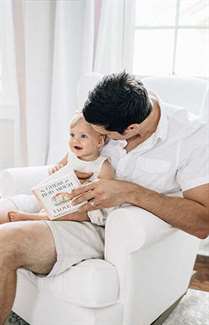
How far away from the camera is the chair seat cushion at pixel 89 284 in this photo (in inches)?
52.4

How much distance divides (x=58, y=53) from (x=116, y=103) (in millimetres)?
1435

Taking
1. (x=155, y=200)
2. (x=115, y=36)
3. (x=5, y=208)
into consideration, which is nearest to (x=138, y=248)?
(x=155, y=200)

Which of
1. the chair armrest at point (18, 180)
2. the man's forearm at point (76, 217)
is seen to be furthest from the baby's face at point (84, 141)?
the chair armrest at point (18, 180)

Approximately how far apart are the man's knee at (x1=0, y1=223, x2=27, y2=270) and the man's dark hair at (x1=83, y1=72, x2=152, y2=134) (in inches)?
17.2

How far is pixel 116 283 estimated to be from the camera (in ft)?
4.52

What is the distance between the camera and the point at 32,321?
4.96ft

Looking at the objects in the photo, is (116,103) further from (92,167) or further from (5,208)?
(5,208)

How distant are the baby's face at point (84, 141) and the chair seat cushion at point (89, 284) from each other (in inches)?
15.1

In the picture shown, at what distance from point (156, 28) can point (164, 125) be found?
1.30 meters

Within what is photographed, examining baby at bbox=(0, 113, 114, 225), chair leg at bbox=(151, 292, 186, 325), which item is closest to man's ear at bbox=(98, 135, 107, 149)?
baby at bbox=(0, 113, 114, 225)

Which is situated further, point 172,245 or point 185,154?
point 172,245

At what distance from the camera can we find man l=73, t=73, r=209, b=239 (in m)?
1.25

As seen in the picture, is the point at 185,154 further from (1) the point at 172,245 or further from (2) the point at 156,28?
(2) the point at 156,28

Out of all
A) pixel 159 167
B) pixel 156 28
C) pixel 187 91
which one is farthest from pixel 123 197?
pixel 156 28
